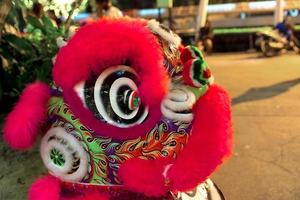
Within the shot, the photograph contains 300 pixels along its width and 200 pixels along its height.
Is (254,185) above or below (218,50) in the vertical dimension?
above

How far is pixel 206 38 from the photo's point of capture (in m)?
15.8

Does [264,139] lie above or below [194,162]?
below

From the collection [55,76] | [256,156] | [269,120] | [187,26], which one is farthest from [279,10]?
[55,76]

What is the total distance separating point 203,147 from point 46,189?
831 mm

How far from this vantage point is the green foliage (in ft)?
15.2

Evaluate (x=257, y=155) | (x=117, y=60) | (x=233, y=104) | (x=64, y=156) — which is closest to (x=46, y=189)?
(x=64, y=156)

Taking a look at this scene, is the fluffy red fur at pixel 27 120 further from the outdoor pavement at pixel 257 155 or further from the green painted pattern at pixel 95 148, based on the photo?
the outdoor pavement at pixel 257 155

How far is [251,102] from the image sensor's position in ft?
22.4

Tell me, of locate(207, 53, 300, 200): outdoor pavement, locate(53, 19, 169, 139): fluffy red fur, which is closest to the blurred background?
locate(207, 53, 300, 200): outdoor pavement

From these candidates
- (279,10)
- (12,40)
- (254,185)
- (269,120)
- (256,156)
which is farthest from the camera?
(279,10)

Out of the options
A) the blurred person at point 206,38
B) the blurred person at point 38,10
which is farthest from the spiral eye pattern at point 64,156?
the blurred person at point 206,38

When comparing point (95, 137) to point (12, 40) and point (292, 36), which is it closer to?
point (12, 40)

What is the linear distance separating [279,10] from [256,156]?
12.0 meters

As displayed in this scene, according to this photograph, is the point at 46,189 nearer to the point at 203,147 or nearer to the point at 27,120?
the point at 27,120
